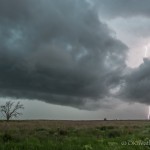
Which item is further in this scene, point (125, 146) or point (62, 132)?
point (62, 132)

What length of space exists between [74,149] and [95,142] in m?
2.55

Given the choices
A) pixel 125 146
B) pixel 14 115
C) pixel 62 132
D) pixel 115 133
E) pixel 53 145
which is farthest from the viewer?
pixel 14 115

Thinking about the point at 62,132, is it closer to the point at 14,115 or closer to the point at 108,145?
the point at 108,145

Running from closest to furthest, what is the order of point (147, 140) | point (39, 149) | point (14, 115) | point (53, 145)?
point (39, 149), point (53, 145), point (147, 140), point (14, 115)

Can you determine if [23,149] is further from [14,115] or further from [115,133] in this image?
[14,115]

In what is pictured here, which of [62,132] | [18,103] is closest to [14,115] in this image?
[18,103]

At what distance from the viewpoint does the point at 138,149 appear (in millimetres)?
16922

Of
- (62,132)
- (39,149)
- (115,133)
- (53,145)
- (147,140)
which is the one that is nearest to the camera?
(39,149)

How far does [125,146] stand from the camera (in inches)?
676

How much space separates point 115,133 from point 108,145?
33.3 feet

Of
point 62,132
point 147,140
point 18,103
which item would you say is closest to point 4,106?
point 18,103

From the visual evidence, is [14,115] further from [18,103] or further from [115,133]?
[115,133]

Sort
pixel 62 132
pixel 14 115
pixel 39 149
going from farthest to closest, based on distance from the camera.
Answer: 1. pixel 14 115
2. pixel 62 132
3. pixel 39 149

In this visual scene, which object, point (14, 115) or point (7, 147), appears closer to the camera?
point (7, 147)
